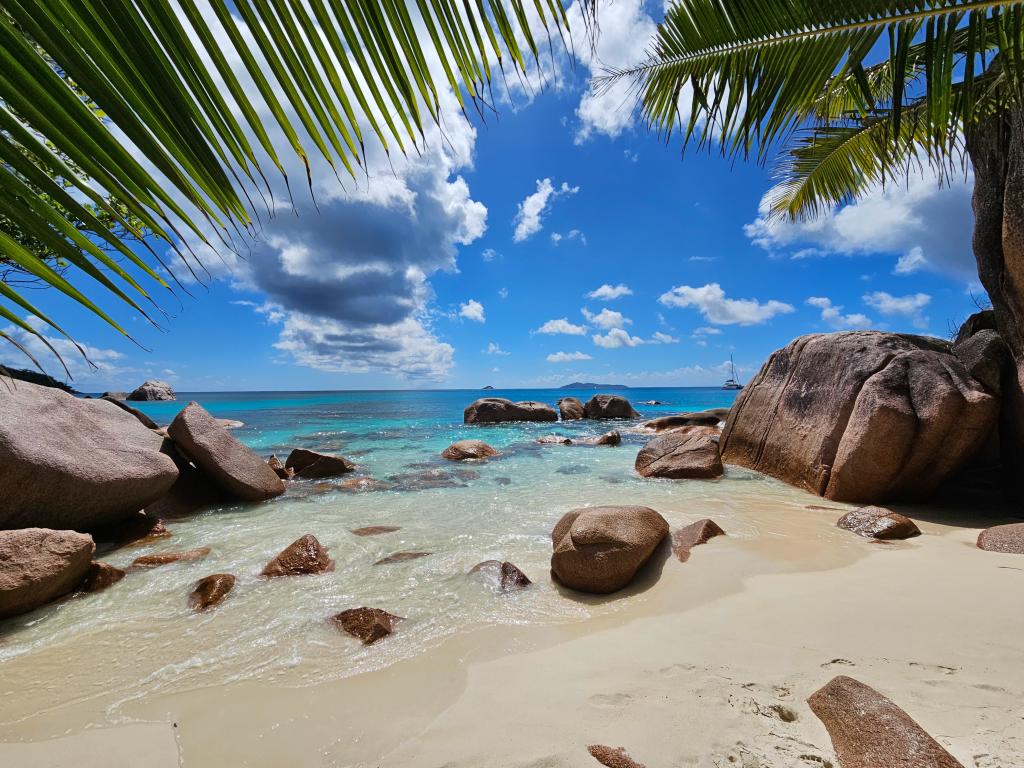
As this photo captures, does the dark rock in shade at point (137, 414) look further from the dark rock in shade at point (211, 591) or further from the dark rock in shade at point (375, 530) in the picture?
the dark rock in shade at point (211, 591)

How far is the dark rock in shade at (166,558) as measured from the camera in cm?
460

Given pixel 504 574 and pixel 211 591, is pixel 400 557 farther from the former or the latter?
pixel 211 591

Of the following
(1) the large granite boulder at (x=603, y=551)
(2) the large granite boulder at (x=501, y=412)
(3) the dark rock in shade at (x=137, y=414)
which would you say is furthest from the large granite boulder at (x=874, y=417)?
(2) the large granite boulder at (x=501, y=412)

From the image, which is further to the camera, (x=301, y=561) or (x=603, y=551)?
(x=301, y=561)

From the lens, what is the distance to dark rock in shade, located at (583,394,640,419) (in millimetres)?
26875

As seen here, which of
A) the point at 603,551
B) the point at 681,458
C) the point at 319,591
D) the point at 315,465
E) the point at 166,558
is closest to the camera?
the point at 603,551

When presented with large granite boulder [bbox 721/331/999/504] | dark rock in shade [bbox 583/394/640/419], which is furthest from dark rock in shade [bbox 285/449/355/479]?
dark rock in shade [bbox 583/394/640/419]

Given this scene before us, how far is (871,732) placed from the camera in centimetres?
181

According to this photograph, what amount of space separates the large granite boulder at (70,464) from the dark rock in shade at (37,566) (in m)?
1.01

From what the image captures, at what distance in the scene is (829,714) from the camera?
1.98 metres

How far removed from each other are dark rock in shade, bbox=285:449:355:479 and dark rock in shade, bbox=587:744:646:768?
8970 millimetres

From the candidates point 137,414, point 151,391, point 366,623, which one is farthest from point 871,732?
point 151,391

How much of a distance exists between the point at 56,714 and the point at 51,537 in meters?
1.95

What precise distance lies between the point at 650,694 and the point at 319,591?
9.82ft
